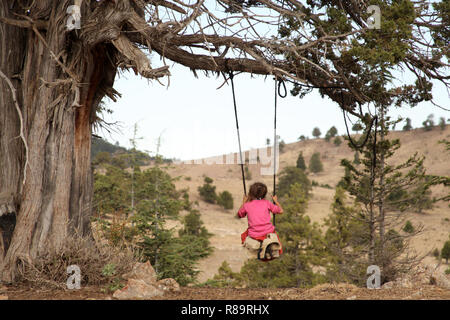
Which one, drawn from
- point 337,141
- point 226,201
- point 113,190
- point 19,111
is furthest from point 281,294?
point 337,141

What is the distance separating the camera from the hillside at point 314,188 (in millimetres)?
36500

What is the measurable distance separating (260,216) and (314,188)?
2441 inches

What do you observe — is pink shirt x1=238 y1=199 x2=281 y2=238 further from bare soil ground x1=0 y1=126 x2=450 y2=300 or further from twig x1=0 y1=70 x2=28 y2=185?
twig x1=0 y1=70 x2=28 y2=185

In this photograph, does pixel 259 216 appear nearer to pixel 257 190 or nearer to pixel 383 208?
pixel 257 190

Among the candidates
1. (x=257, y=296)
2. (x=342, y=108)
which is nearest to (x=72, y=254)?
(x=257, y=296)

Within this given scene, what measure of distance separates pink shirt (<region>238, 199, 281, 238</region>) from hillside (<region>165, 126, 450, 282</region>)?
928 cm

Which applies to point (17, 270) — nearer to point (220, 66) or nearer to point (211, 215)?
point (220, 66)

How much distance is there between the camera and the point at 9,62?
24.2 feet

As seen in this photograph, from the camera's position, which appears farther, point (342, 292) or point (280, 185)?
point (280, 185)

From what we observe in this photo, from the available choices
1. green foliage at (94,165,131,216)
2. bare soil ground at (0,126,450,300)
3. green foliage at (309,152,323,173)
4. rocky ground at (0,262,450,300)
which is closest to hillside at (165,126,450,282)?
bare soil ground at (0,126,450,300)

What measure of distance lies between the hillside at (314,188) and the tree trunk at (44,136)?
25.7ft

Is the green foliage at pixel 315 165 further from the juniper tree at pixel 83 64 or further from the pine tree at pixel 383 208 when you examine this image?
the juniper tree at pixel 83 64

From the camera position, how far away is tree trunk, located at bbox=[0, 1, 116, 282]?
667cm

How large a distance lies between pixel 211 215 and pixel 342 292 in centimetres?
4388
